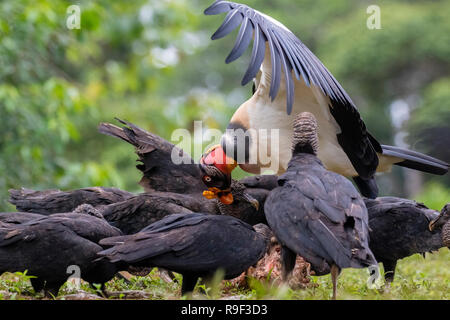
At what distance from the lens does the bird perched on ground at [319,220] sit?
11.9 feet

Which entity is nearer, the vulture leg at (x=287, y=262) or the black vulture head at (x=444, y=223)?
the vulture leg at (x=287, y=262)

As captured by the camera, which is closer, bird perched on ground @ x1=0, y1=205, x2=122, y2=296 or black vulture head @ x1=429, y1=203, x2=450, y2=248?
bird perched on ground @ x1=0, y1=205, x2=122, y2=296

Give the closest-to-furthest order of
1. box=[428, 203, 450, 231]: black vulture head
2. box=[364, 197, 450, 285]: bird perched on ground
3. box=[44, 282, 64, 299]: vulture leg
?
box=[44, 282, 64, 299]: vulture leg
box=[428, 203, 450, 231]: black vulture head
box=[364, 197, 450, 285]: bird perched on ground

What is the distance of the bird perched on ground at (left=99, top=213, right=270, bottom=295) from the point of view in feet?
12.8

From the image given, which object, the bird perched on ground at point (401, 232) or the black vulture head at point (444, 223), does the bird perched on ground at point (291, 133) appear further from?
the black vulture head at point (444, 223)

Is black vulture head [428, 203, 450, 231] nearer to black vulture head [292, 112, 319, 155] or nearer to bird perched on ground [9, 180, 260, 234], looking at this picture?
black vulture head [292, 112, 319, 155]

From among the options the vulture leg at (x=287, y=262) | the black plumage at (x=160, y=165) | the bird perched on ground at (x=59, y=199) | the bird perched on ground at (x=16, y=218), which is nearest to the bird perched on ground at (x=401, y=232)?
the vulture leg at (x=287, y=262)

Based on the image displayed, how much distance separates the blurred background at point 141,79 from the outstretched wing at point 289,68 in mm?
1100

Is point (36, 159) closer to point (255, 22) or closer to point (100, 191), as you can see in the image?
point (100, 191)

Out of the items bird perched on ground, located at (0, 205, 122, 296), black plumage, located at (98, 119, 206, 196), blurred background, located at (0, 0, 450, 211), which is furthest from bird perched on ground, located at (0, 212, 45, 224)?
blurred background, located at (0, 0, 450, 211)

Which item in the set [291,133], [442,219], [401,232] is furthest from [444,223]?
[291,133]

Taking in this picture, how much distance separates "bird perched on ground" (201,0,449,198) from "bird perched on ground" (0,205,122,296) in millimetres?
1337

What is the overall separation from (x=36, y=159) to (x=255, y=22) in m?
4.77
